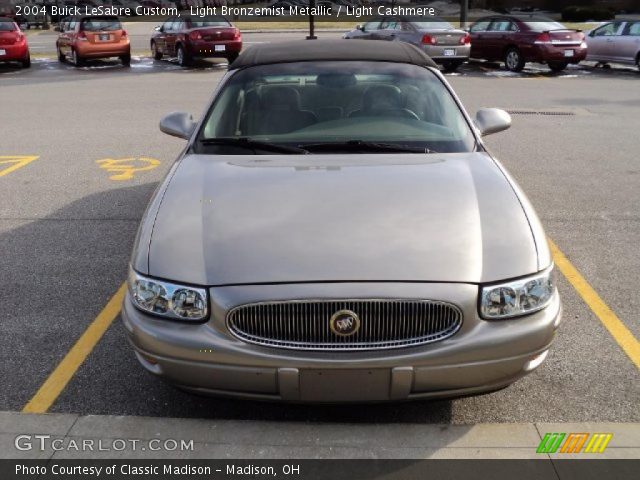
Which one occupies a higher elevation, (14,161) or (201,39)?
(201,39)

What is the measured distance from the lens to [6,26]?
20781mm

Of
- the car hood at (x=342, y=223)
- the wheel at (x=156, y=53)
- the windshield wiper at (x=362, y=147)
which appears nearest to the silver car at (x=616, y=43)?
the wheel at (x=156, y=53)

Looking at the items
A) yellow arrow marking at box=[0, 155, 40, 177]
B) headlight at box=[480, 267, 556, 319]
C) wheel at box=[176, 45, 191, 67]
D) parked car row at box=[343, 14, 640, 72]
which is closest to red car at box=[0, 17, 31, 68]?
wheel at box=[176, 45, 191, 67]

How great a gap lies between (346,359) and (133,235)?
360 cm

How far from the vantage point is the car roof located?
4.89 m

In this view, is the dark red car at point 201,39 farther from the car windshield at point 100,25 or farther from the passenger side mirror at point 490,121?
the passenger side mirror at point 490,121

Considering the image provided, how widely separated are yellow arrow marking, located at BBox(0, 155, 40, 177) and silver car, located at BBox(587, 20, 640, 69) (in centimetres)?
1580

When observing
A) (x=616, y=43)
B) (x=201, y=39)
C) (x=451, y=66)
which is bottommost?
(x=451, y=66)

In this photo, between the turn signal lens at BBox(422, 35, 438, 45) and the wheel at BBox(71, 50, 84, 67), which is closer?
the turn signal lens at BBox(422, 35, 438, 45)

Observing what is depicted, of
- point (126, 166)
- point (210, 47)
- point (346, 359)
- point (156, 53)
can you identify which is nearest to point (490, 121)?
point (346, 359)

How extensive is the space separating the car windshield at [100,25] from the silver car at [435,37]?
7611 millimetres

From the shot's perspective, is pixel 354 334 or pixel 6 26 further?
pixel 6 26

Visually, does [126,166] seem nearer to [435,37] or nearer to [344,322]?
[344,322]

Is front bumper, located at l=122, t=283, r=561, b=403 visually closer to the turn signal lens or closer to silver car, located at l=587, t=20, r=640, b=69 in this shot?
the turn signal lens
